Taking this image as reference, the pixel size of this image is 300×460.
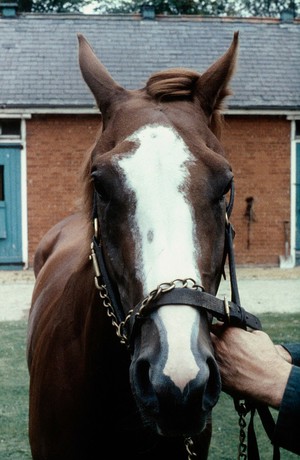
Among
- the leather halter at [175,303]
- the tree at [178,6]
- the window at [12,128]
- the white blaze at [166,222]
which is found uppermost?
the tree at [178,6]

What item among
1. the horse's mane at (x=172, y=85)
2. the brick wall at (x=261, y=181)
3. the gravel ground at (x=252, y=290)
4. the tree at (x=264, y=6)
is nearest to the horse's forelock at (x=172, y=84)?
the horse's mane at (x=172, y=85)

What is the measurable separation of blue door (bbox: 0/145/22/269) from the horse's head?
12.7 metres

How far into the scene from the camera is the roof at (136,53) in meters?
15.2

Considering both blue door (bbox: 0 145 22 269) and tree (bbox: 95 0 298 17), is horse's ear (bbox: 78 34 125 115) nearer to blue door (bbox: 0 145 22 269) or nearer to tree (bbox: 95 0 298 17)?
blue door (bbox: 0 145 22 269)

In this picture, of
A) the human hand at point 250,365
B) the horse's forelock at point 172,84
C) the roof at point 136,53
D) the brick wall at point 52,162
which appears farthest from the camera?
the roof at point 136,53

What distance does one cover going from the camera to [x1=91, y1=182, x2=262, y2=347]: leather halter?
1.91m

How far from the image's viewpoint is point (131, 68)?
641 inches

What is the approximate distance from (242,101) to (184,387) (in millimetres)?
14010

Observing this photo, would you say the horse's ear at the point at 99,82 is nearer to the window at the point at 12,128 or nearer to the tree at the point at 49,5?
the window at the point at 12,128

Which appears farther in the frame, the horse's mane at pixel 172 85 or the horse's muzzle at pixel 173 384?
the horse's mane at pixel 172 85

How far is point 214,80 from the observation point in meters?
2.54

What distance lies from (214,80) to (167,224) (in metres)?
0.81

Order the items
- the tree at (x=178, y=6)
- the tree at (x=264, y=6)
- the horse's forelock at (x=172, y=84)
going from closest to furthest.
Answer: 1. the horse's forelock at (x=172, y=84)
2. the tree at (x=178, y=6)
3. the tree at (x=264, y=6)

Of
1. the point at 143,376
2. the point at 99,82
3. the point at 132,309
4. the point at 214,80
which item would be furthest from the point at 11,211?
the point at 143,376
